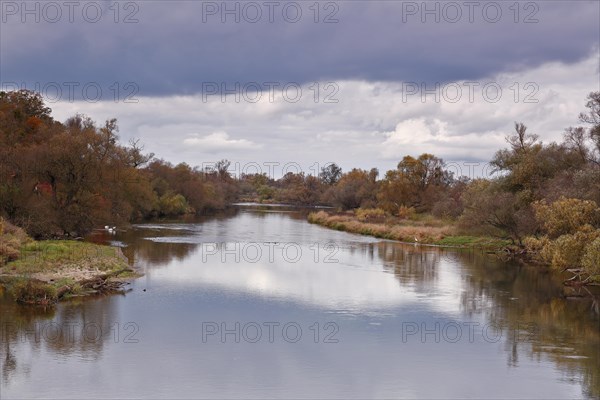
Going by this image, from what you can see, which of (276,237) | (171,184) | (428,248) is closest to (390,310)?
(428,248)

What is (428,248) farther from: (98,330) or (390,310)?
(98,330)

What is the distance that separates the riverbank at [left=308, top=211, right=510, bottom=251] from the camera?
2264 inches

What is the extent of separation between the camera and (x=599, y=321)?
27.1m

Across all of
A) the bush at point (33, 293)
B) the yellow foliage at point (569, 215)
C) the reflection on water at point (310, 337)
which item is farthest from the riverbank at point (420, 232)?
the bush at point (33, 293)

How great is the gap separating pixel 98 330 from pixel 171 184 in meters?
75.8

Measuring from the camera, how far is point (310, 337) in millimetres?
23297

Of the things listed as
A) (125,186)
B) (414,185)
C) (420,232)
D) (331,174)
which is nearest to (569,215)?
(420,232)

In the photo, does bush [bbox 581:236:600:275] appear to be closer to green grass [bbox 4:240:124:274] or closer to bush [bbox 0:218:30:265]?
green grass [bbox 4:240:124:274]

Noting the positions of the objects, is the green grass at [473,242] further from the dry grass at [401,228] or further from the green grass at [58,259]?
the green grass at [58,259]

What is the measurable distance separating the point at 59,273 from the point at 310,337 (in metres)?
14.2

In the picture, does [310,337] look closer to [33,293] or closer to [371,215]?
[33,293]

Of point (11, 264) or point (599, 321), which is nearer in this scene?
point (599, 321)

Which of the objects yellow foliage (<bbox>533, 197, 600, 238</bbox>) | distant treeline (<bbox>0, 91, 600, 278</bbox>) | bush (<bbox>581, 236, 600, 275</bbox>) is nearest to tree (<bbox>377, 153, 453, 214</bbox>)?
distant treeline (<bbox>0, 91, 600, 278</bbox>)

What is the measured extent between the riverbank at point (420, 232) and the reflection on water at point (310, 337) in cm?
1686
